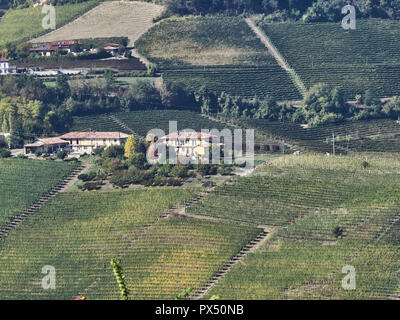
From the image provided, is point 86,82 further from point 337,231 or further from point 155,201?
point 337,231

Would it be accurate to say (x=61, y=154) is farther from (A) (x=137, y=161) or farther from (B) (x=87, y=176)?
(A) (x=137, y=161)

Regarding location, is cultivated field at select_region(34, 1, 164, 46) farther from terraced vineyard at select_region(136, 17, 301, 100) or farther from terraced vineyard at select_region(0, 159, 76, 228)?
terraced vineyard at select_region(0, 159, 76, 228)

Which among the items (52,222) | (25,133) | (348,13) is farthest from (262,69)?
(52,222)

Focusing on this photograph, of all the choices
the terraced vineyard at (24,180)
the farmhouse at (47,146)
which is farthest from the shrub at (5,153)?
the farmhouse at (47,146)

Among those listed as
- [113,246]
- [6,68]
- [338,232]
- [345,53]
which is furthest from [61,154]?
[345,53]

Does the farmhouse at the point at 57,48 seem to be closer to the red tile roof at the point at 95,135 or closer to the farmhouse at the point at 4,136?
the farmhouse at the point at 4,136

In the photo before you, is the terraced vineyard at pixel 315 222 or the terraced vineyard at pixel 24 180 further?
the terraced vineyard at pixel 24 180
